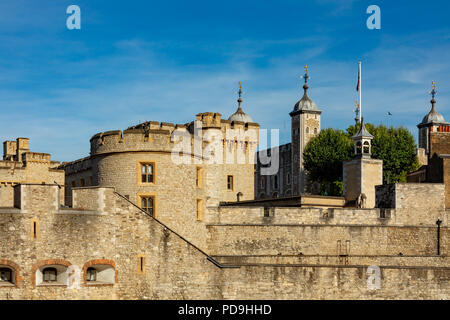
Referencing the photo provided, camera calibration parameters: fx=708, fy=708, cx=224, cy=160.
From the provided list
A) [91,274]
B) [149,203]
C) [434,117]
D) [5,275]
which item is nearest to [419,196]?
[149,203]

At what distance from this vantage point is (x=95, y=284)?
31.6m

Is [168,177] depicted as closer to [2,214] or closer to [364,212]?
[2,214]

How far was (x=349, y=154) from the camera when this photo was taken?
72438 mm

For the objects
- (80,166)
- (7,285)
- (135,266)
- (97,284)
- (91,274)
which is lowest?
(97,284)

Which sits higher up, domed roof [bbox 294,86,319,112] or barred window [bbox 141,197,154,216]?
domed roof [bbox 294,86,319,112]

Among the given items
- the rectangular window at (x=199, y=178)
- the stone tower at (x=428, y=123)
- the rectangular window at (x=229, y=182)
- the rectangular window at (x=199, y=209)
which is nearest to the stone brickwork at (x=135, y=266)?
the rectangular window at (x=199, y=209)

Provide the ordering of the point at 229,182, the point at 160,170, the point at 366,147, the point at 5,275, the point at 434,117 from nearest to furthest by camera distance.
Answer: the point at 5,275 < the point at 160,170 < the point at 229,182 < the point at 366,147 < the point at 434,117

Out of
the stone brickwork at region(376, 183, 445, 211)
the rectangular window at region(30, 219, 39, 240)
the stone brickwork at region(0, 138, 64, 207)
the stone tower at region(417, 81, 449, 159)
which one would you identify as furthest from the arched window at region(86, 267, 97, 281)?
the stone tower at region(417, 81, 449, 159)

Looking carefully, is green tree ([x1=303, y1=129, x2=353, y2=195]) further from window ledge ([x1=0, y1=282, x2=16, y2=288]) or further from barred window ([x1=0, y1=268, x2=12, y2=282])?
window ledge ([x1=0, y1=282, x2=16, y2=288])

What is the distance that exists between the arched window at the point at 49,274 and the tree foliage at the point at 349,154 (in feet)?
139

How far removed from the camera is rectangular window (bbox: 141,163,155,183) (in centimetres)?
3497

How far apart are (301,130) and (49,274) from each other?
6580 cm

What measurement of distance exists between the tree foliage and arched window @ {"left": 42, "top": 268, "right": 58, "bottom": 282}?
42.4 metres

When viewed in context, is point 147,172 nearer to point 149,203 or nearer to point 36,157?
point 149,203
